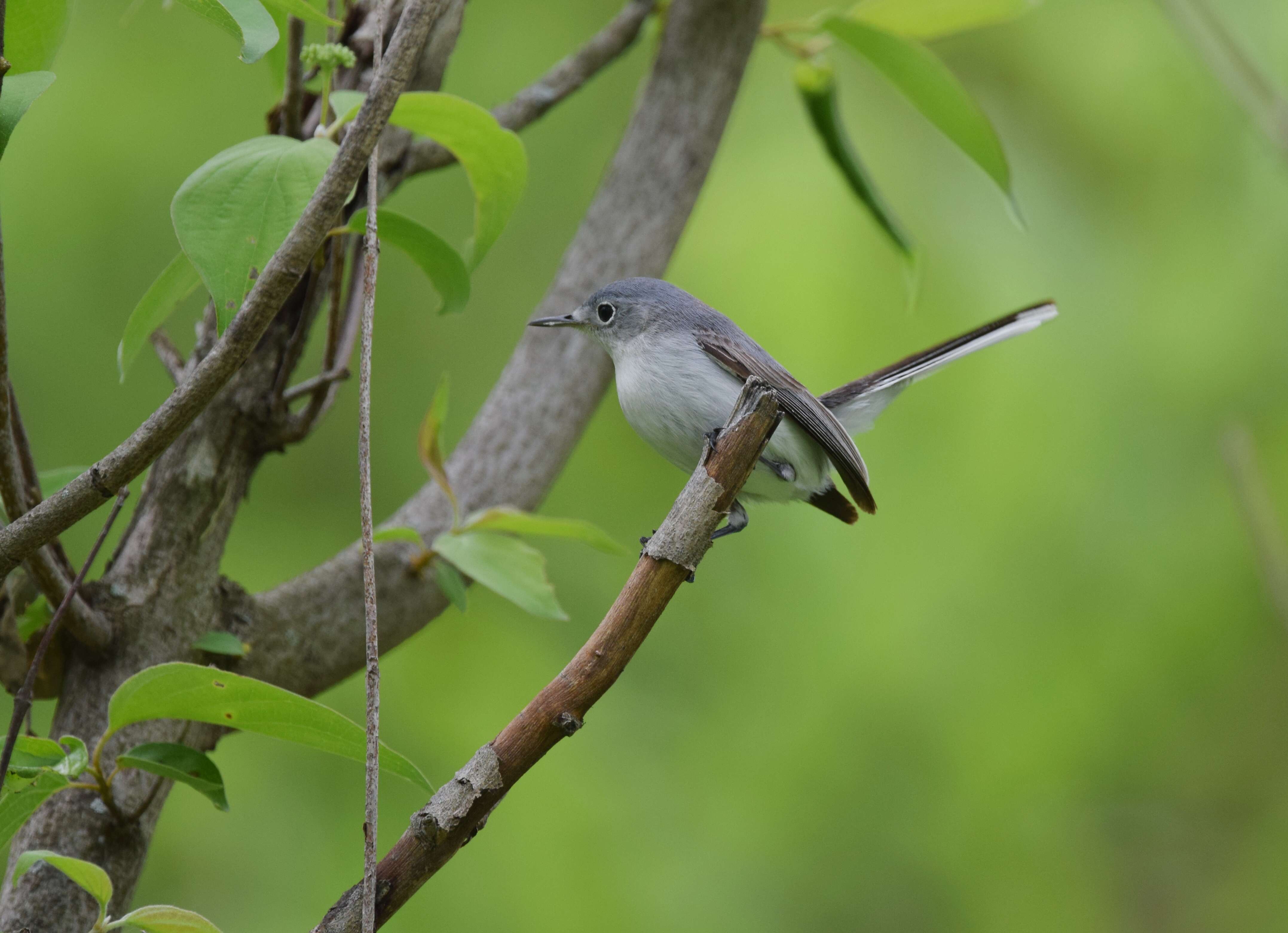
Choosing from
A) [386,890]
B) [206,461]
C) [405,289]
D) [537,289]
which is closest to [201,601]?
[206,461]

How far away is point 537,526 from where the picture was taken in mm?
1092

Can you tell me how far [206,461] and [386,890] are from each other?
0.50m

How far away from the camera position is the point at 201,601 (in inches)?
38.5

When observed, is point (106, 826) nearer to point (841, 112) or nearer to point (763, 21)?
point (763, 21)

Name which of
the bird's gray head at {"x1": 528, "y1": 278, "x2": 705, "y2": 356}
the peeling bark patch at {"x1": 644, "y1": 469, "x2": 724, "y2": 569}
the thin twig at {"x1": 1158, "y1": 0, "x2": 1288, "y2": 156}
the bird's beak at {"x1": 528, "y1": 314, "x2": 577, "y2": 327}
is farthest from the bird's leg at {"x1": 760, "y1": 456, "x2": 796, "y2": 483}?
the thin twig at {"x1": 1158, "y1": 0, "x2": 1288, "y2": 156}

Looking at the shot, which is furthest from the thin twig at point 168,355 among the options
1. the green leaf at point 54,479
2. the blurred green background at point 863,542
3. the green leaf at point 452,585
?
the blurred green background at point 863,542

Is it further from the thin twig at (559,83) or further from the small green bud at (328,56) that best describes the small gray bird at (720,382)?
the small green bud at (328,56)

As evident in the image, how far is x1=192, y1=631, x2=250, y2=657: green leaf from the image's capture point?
3.15ft

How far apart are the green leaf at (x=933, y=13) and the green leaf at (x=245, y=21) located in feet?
2.87

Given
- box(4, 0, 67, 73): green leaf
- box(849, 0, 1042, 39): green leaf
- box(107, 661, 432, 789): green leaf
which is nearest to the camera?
box(107, 661, 432, 789): green leaf

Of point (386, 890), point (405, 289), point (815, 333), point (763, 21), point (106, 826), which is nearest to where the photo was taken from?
point (386, 890)

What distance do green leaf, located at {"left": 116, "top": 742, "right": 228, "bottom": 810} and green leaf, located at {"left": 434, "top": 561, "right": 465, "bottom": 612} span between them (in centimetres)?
35

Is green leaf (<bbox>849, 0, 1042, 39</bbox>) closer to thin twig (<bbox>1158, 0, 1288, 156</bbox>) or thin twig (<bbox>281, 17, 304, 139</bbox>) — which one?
thin twig (<bbox>1158, 0, 1288, 156</bbox>)

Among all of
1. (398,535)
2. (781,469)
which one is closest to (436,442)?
(398,535)
